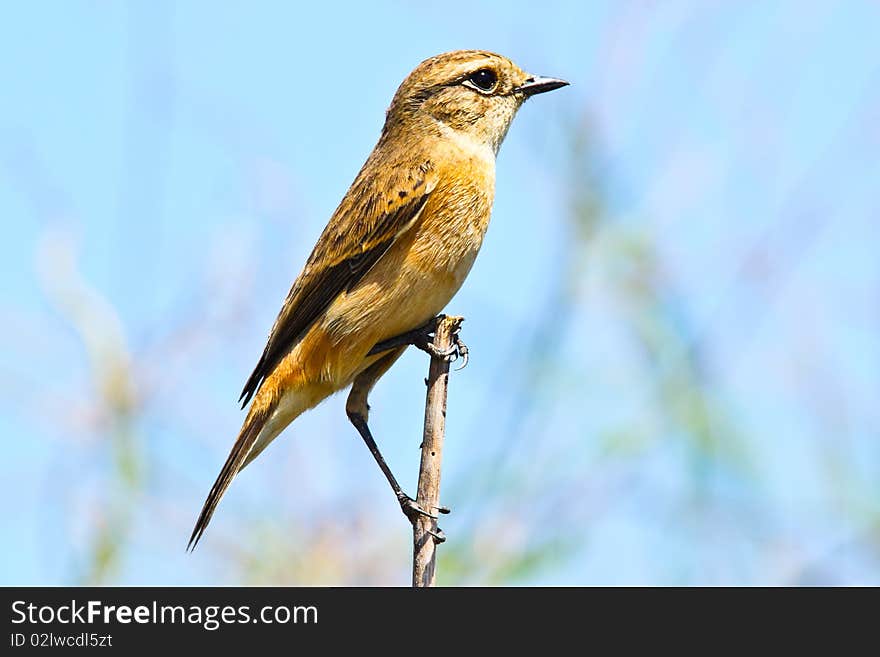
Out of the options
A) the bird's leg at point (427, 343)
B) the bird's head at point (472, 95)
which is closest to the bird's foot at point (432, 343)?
the bird's leg at point (427, 343)

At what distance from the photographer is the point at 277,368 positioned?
5.16 meters

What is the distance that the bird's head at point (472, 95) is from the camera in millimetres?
5500

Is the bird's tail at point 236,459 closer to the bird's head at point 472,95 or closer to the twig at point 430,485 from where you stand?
the twig at point 430,485

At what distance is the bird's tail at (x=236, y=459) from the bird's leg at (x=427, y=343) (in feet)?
2.08

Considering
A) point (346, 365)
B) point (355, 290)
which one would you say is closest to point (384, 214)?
point (355, 290)

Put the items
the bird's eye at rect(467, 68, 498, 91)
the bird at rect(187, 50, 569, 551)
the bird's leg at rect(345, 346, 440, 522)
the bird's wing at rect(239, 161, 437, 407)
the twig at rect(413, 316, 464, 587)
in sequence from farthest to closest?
1. the bird's eye at rect(467, 68, 498, 91)
2. the bird's leg at rect(345, 346, 440, 522)
3. the bird's wing at rect(239, 161, 437, 407)
4. the bird at rect(187, 50, 569, 551)
5. the twig at rect(413, 316, 464, 587)

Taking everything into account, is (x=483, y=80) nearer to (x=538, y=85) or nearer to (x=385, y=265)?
(x=538, y=85)

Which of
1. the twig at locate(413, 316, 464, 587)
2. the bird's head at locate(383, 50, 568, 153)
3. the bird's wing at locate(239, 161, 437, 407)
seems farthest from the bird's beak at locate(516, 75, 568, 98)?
the twig at locate(413, 316, 464, 587)

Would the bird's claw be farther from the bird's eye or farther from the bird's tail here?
the bird's eye

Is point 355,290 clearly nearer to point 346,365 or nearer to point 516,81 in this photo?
point 346,365

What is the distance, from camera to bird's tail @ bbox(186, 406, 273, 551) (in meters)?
4.62

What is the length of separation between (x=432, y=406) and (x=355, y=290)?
1.04 metres

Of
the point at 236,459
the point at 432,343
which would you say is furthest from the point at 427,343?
the point at 236,459

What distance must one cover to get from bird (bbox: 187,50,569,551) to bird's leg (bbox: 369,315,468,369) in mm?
26
